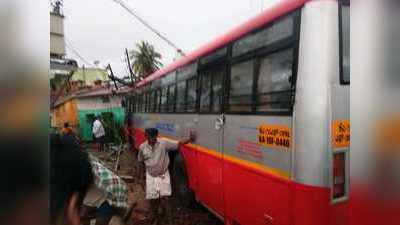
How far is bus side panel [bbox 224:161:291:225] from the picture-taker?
10.8ft

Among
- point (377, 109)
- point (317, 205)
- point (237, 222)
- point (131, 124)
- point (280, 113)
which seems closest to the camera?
point (377, 109)

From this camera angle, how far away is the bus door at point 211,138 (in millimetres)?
4758

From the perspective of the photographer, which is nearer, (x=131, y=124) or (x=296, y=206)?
(x=296, y=206)

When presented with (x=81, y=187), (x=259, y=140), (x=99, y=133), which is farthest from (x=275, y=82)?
(x=99, y=133)

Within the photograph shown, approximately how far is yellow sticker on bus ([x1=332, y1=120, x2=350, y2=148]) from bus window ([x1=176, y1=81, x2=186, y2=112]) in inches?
147

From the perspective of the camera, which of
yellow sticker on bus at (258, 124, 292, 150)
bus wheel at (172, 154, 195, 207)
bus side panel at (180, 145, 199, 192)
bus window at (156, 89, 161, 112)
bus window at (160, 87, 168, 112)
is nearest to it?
yellow sticker on bus at (258, 124, 292, 150)

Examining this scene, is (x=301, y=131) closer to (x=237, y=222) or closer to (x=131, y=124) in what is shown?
(x=237, y=222)

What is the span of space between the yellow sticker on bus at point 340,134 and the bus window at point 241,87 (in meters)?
1.12

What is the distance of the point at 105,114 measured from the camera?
20516 millimetres

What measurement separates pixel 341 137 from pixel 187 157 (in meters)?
3.57

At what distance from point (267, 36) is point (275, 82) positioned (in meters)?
0.51

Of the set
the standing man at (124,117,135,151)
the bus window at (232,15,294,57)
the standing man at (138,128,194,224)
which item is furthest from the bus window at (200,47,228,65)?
the standing man at (124,117,135,151)

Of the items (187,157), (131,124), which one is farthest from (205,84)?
(131,124)

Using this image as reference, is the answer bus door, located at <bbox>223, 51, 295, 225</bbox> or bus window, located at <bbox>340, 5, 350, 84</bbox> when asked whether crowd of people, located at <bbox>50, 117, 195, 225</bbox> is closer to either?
bus door, located at <bbox>223, 51, 295, 225</bbox>
